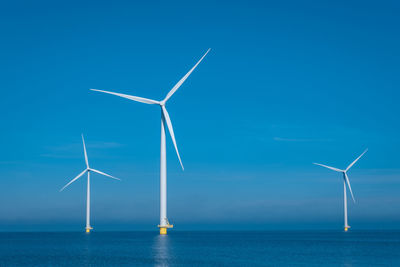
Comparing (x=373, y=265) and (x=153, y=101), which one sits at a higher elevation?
(x=153, y=101)

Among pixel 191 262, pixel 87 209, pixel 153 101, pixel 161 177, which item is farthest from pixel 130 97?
pixel 87 209

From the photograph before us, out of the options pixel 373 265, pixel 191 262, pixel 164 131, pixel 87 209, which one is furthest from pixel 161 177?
pixel 87 209

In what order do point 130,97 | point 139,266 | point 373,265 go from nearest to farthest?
point 139,266 < point 373,265 < point 130,97

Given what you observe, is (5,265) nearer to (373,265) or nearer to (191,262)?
(191,262)

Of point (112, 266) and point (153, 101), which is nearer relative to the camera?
point (112, 266)

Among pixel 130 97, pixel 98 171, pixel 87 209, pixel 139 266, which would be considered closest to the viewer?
pixel 139 266

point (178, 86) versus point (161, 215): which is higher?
point (178, 86)

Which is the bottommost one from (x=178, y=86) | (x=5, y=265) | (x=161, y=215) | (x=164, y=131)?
(x=5, y=265)

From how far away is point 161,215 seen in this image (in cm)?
10600

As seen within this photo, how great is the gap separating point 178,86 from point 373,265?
52.5 meters

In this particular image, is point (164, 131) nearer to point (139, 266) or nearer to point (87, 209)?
point (139, 266)

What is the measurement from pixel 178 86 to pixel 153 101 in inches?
233

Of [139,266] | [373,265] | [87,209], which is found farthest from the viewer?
[87,209]

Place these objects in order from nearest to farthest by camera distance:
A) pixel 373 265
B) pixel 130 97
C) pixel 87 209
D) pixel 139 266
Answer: pixel 139 266 < pixel 373 265 < pixel 130 97 < pixel 87 209
